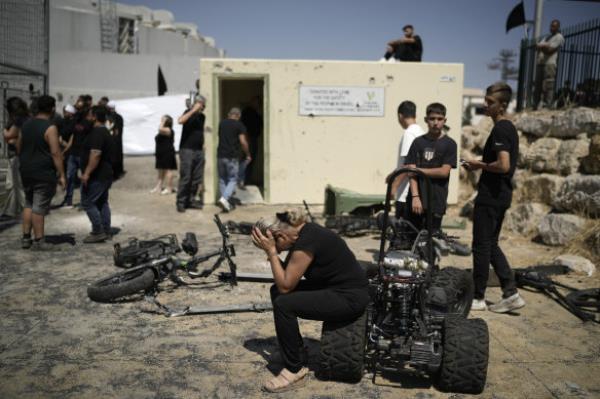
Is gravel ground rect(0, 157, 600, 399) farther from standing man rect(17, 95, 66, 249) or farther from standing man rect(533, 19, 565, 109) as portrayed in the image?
standing man rect(533, 19, 565, 109)

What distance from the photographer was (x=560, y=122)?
9234mm

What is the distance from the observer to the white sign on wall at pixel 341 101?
34.9 ft

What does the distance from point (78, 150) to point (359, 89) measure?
5.51 metres

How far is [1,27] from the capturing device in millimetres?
9273

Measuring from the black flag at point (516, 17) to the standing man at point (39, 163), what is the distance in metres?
9.42

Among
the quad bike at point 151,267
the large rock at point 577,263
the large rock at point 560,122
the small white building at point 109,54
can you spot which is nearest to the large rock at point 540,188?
the large rock at point 560,122

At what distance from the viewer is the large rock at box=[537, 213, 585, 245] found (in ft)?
24.3

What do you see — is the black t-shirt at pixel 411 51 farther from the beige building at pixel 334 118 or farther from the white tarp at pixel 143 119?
the white tarp at pixel 143 119

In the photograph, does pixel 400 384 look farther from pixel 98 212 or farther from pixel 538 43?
pixel 538 43

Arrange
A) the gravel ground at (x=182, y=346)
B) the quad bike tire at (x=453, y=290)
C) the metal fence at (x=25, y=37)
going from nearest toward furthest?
the gravel ground at (x=182, y=346)
the quad bike tire at (x=453, y=290)
the metal fence at (x=25, y=37)

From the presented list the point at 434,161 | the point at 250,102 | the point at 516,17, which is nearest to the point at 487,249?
the point at 434,161

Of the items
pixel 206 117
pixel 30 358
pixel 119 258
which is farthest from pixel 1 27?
pixel 30 358

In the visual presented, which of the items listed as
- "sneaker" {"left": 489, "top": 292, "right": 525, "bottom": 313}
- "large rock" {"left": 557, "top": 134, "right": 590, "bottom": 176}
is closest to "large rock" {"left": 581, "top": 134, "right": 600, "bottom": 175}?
"large rock" {"left": 557, "top": 134, "right": 590, "bottom": 176}

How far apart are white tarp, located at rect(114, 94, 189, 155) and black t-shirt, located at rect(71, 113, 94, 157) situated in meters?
7.30
